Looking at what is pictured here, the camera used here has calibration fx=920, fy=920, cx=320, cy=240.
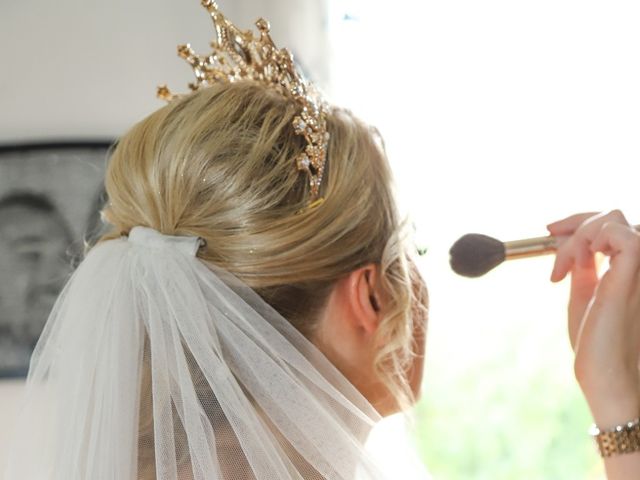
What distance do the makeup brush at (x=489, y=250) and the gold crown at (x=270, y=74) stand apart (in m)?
0.15

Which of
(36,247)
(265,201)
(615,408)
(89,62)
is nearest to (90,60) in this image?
(89,62)

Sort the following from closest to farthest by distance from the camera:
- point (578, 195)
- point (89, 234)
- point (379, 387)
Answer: point (379, 387), point (578, 195), point (89, 234)

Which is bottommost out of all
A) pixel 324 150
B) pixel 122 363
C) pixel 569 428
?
pixel 569 428

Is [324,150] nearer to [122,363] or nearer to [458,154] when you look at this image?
[122,363]

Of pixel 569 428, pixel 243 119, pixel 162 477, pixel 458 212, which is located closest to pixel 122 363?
pixel 162 477

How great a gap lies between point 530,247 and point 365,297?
0.53 feet

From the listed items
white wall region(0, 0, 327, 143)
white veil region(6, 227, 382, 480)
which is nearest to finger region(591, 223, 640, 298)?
white veil region(6, 227, 382, 480)

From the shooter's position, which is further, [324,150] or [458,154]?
[458,154]

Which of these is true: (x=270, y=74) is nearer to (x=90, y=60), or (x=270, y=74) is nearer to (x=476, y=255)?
(x=476, y=255)

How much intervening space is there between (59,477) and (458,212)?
0.96 metres

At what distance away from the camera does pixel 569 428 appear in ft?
5.55

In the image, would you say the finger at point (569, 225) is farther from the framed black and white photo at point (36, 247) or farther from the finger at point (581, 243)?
the framed black and white photo at point (36, 247)

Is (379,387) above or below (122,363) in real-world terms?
below

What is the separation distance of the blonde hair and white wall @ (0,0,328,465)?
0.98 meters
